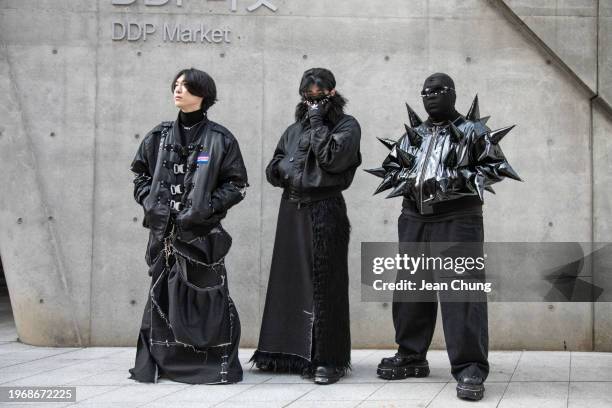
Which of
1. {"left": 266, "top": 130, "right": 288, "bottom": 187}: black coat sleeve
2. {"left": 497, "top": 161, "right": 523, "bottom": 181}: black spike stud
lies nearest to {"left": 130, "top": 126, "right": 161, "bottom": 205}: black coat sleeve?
{"left": 266, "top": 130, "right": 288, "bottom": 187}: black coat sleeve

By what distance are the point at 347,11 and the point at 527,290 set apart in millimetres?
2829

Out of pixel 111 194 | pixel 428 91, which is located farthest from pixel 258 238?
pixel 428 91

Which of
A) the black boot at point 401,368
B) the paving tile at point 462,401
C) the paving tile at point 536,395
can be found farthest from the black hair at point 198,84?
the paving tile at point 536,395

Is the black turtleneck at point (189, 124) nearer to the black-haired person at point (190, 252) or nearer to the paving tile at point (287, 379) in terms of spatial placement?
the black-haired person at point (190, 252)

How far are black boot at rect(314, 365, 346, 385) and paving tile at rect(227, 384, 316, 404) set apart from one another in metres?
0.06

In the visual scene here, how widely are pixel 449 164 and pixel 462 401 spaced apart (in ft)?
4.69

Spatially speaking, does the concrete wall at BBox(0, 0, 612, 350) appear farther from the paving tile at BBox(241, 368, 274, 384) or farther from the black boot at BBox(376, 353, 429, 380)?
the black boot at BBox(376, 353, 429, 380)

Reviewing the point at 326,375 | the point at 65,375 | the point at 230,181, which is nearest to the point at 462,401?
the point at 326,375

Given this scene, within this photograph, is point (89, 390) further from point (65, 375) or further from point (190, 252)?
point (190, 252)

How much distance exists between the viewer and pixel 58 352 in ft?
20.5

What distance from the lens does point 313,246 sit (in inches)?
199

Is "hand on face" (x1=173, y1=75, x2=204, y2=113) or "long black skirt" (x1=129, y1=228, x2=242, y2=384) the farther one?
"hand on face" (x1=173, y1=75, x2=204, y2=113)

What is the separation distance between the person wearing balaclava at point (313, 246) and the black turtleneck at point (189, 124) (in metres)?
0.58

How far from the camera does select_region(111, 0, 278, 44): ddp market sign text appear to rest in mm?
6559
